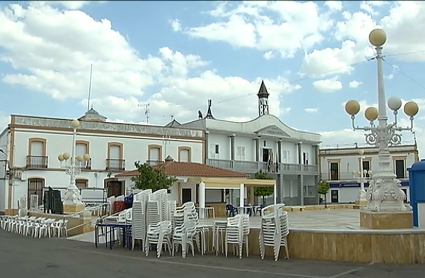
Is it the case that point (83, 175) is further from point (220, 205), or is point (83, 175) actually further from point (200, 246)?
point (200, 246)

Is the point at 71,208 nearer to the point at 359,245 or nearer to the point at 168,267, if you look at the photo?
the point at 168,267

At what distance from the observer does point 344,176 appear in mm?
51062

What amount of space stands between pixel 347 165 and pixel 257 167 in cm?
1394

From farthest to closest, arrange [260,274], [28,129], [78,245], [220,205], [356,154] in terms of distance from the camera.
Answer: [356,154], [28,129], [220,205], [78,245], [260,274]

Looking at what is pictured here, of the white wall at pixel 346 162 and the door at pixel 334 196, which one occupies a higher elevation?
the white wall at pixel 346 162

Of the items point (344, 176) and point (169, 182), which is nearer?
point (169, 182)

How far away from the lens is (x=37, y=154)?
32.6m

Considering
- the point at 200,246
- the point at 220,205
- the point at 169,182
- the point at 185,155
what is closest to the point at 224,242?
the point at 200,246

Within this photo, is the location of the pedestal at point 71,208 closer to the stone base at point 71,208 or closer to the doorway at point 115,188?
the stone base at point 71,208

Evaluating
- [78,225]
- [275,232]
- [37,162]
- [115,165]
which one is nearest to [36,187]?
[37,162]

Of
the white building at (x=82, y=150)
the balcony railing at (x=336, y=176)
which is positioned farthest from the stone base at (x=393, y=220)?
the balcony railing at (x=336, y=176)

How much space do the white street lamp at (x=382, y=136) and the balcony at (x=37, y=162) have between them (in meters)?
25.1

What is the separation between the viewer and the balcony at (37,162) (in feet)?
105

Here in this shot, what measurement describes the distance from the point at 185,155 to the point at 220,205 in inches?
485
